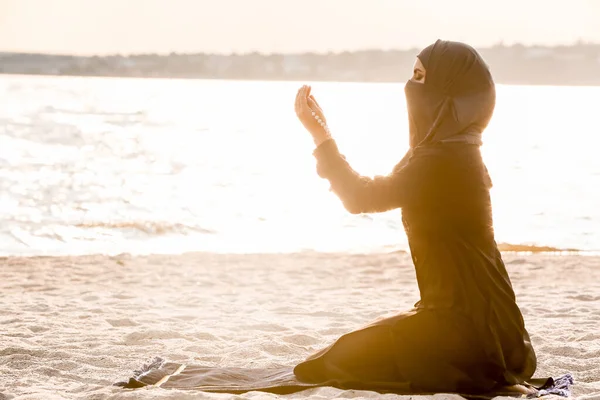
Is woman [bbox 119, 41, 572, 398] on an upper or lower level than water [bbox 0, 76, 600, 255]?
lower

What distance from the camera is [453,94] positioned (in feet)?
11.0

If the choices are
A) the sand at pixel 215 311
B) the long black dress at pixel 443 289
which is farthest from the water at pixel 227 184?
the long black dress at pixel 443 289

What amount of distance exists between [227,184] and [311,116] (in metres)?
21.3

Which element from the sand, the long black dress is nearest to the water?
the sand

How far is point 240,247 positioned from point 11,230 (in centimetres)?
422

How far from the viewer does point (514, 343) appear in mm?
3576

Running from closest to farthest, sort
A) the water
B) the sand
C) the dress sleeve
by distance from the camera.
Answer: the dress sleeve → the sand → the water

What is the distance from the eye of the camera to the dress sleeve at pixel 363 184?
10.7 ft

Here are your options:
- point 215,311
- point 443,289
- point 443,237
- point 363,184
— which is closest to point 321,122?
point 363,184

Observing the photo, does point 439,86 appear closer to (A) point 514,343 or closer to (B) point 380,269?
(A) point 514,343

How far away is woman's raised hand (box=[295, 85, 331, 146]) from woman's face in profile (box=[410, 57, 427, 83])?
0.43 m

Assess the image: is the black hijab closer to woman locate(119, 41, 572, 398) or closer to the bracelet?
woman locate(119, 41, 572, 398)

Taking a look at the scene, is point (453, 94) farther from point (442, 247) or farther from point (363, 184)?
point (442, 247)

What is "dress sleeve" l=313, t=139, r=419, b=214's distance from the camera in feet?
10.7
